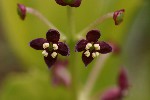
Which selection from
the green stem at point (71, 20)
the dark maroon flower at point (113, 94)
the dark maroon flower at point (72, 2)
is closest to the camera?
the dark maroon flower at point (72, 2)

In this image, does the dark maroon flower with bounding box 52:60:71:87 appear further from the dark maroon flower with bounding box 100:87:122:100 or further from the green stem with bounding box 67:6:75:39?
the green stem with bounding box 67:6:75:39

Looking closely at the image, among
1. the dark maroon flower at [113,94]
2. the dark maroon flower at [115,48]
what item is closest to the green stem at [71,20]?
the dark maroon flower at [113,94]

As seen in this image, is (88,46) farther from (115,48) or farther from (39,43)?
(115,48)

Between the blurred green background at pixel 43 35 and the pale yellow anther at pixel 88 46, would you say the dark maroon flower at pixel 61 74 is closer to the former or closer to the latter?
the blurred green background at pixel 43 35

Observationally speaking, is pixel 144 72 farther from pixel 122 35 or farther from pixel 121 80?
pixel 121 80

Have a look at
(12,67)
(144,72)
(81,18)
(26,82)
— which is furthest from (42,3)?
(12,67)
